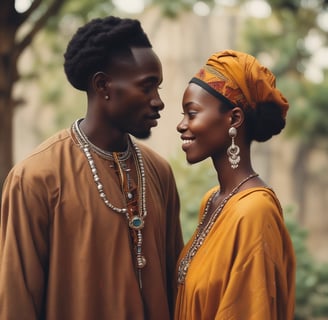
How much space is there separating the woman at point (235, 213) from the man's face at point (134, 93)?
15cm

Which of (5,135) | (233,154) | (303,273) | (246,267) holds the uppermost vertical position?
(5,135)

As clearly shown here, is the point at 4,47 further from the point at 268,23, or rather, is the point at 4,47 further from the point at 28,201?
the point at 268,23

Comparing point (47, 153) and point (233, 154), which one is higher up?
point (47, 153)

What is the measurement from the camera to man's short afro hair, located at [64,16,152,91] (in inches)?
121

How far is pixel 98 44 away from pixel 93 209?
682 mm

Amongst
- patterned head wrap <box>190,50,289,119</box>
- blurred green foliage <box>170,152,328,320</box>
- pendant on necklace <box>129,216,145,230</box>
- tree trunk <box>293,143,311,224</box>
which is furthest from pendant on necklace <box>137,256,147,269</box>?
tree trunk <box>293,143,311,224</box>

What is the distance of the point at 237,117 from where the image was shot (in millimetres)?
3027

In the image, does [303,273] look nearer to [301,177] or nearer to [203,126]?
[203,126]

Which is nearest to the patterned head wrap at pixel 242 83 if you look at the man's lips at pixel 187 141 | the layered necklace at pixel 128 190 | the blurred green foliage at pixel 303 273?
the man's lips at pixel 187 141

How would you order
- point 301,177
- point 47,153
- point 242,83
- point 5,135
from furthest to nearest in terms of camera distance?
point 301,177 < point 5,135 < point 47,153 < point 242,83

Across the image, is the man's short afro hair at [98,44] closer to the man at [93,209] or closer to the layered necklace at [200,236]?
the man at [93,209]

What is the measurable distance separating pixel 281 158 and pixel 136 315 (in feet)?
51.2

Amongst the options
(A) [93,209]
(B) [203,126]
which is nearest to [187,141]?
(B) [203,126]

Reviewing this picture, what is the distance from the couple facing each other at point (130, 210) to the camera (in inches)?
114
